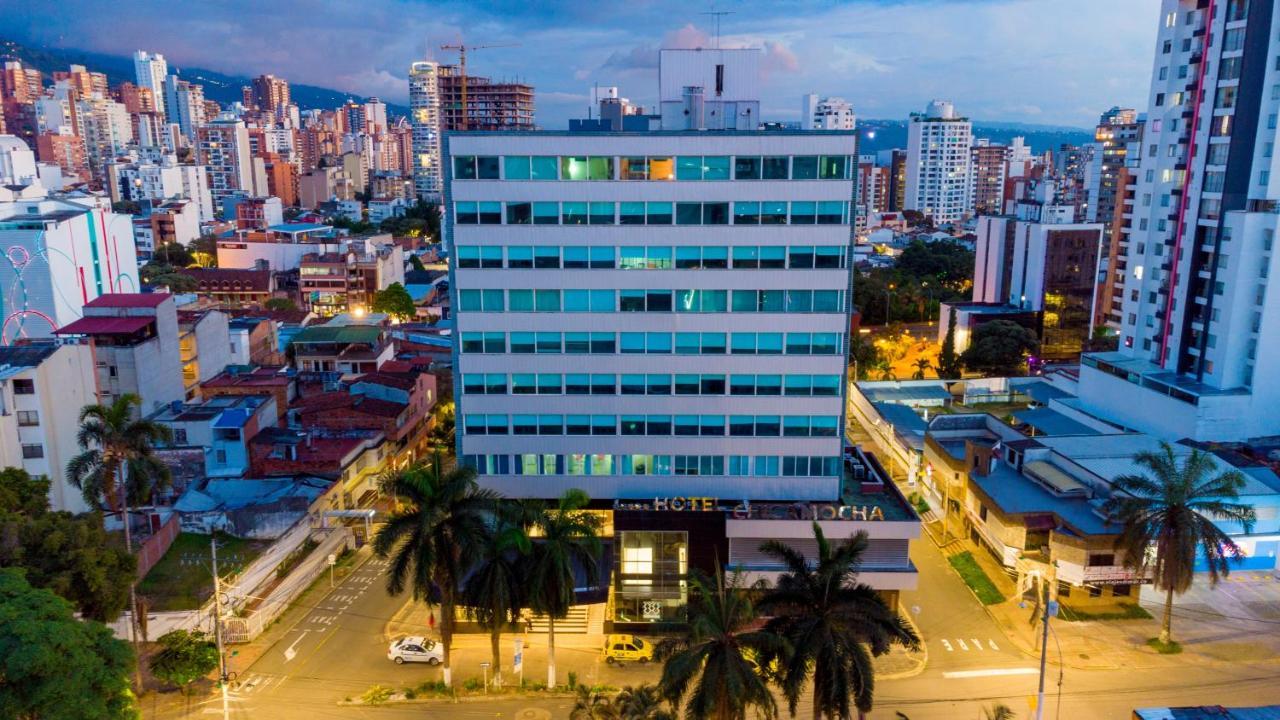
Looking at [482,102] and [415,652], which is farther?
[482,102]

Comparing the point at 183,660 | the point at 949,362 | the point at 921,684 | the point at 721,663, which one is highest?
the point at 721,663

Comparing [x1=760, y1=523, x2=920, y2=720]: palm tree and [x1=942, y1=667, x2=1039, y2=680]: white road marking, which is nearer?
[x1=760, y1=523, x2=920, y2=720]: palm tree

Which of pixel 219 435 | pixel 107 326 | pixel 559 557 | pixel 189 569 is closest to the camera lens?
pixel 559 557

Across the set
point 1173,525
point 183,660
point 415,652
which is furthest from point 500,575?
point 1173,525

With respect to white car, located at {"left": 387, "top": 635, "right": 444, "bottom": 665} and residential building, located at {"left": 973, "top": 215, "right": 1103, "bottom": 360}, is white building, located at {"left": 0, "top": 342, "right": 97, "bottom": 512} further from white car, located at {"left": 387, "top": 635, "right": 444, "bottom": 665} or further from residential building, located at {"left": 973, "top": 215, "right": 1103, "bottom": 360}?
residential building, located at {"left": 973, "top": 215, "right": 1103, "bottom": 360}

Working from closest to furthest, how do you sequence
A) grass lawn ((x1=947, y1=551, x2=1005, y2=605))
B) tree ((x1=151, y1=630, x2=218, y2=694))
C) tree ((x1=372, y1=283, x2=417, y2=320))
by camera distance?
1. tree ((x1=151, y1=630, x2=218, y2=694))
2. grass lawn ((x1=947, y1=551, x2=1005, y2=605))
3. tree ((x1=372, y1=283, x2=417, y2=320))

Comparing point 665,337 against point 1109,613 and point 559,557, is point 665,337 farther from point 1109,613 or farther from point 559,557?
point 1109,613

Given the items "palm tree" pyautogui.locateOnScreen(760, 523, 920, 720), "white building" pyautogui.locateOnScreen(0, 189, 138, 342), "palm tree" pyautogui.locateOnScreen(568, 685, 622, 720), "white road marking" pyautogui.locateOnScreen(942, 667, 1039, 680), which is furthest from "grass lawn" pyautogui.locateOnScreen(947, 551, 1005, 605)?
"white building" pyautogui.locateOnScreen(0, 189, 138, 342)

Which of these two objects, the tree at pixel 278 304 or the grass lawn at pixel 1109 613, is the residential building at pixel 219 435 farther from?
the tree at pixel 278 304
